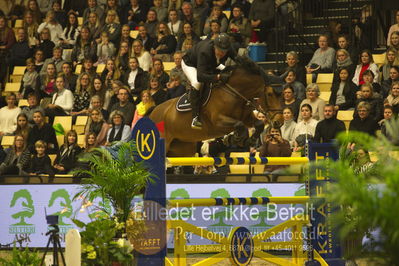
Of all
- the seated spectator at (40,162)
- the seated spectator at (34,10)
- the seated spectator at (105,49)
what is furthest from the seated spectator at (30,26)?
the seated spectator at (40,162)

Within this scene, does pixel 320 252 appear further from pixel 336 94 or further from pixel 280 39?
pixel 280 39

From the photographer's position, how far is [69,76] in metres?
16.3

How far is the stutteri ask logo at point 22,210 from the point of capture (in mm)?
11672

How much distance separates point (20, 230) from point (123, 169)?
13.0 ft

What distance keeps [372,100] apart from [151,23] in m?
5.97

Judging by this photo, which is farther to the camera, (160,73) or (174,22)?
(174,22)

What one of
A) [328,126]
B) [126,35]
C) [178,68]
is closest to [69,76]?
[126,35]

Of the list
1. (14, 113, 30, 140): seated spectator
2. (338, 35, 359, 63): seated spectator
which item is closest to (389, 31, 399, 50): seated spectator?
(338, 35, 359, 63): seated spectator

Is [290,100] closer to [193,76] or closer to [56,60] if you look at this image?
[193,76]

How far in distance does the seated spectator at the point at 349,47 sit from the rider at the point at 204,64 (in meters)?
3.79

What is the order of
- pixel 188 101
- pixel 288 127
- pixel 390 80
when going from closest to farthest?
1. pixel 188 101
2. pixel 288 127
3. pixel 390 80

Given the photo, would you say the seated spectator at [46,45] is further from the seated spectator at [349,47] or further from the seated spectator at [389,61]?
the seated spectator at [389,61]

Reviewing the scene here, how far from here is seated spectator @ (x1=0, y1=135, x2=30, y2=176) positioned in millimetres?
13461

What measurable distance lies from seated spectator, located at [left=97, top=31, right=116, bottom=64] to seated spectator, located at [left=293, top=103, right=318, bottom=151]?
207 inches
